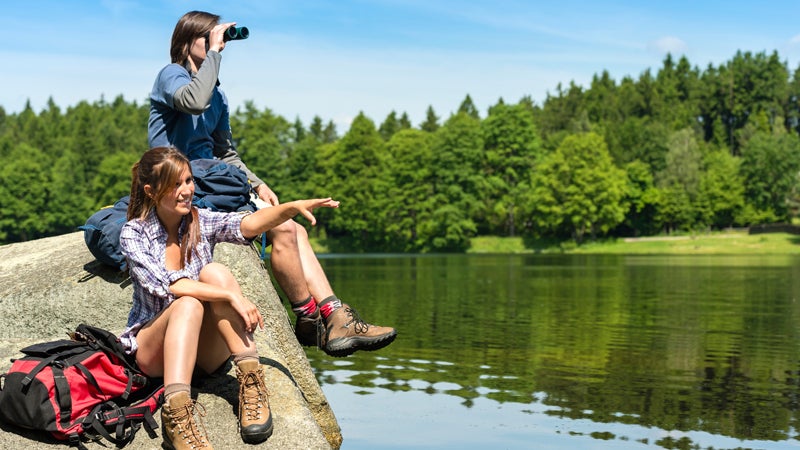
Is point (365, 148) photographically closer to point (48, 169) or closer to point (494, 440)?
point (48, 169)

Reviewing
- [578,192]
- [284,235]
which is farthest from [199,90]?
[578,192]

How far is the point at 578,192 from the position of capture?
A: 79.1 metres

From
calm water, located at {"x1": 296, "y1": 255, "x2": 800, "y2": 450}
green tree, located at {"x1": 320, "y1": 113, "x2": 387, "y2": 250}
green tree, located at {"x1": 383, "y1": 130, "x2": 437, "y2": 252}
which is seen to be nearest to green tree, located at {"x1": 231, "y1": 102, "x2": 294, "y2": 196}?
green tree, located at {"x1": 320, "y1": 113, "x2": 387, "y2": 250}

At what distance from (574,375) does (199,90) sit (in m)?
7.90

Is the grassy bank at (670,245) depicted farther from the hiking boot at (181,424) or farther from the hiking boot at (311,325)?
the hiking boot at (181,424)

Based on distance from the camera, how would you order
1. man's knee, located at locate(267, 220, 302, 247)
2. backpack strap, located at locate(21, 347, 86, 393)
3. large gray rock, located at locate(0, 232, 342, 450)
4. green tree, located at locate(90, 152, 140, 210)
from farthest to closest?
green tree, located at locate(90, 152, 140, 210), man's knee, located at locate(267, 220, 302, 247), large gray rock, located at locate(0, 232, 342, 450), backpack strap, located at locate(21, 347, 86, 393)

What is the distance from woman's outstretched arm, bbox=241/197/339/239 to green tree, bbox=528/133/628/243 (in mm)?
72467

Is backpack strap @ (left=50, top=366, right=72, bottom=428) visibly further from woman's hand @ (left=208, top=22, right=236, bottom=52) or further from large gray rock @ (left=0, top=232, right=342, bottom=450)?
woman's hand @ (left=208, top=22, right=236, bottom=52)

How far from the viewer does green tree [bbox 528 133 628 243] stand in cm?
7794

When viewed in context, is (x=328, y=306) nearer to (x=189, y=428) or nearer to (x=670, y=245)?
(x=189, y=428)

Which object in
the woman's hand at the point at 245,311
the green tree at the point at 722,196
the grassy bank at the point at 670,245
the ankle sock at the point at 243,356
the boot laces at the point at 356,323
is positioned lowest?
the grassy bank at the point at 670,245

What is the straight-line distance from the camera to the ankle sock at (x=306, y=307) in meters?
6.64

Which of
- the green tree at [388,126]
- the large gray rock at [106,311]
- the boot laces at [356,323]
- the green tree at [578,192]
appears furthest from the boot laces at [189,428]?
the green tree at [388,126]

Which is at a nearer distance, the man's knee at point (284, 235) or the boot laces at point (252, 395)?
the boot laces at point (252, 395)
